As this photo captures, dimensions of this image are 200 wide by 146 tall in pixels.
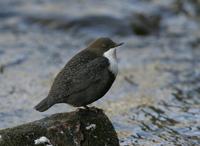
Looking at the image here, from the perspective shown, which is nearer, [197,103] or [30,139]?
[30,139]

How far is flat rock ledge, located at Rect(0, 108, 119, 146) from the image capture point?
5055 mm

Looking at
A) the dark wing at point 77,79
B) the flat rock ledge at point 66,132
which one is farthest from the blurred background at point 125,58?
the dark wing at point 77,79

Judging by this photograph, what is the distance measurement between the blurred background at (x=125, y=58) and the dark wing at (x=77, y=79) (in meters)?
1.14

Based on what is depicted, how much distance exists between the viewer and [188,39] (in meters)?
12.0

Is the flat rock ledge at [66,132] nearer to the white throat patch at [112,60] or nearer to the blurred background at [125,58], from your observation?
the white throat patch at [112,60]

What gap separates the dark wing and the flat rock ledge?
0.20m

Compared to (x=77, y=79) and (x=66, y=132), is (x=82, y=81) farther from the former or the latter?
(x=66, y=132)

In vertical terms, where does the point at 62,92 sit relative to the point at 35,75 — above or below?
Answer: above

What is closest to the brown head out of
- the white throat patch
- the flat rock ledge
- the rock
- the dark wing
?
the white throat patch

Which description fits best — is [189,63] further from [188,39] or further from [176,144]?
[176,144]

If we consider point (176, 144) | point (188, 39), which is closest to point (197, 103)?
point (176, 144)

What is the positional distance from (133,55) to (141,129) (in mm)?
3931

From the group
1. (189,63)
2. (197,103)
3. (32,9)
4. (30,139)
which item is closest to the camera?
(30,139)

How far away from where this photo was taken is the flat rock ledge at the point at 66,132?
5055 mm
